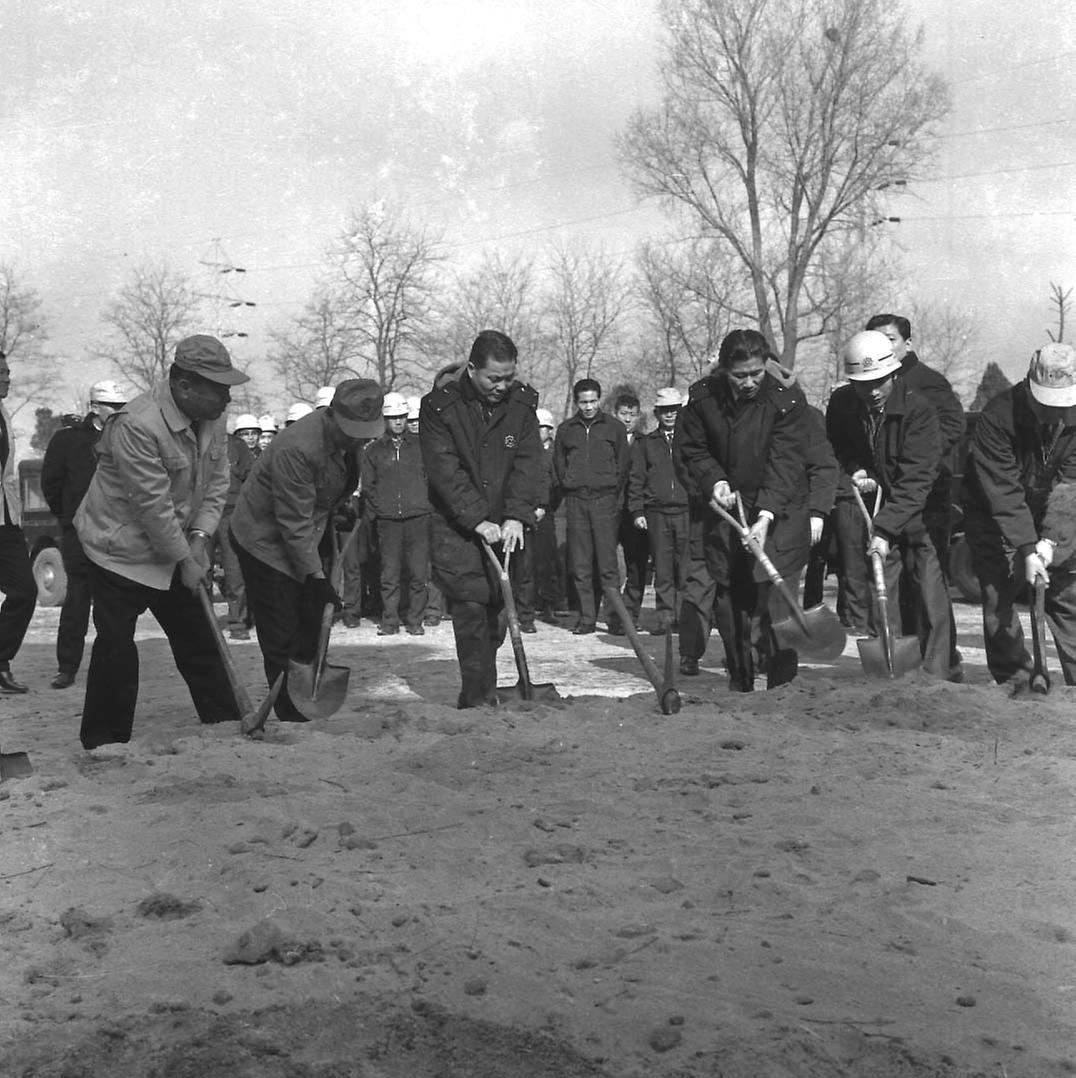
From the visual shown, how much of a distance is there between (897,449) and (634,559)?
5.41 metres

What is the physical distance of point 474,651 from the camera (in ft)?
25.1

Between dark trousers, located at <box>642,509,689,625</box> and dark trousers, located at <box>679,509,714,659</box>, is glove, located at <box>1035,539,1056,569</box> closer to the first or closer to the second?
dark trousers, located at <box>679,509,714,659</box>

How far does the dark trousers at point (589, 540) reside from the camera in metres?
13.3

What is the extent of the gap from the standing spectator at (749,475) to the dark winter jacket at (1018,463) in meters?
0.94

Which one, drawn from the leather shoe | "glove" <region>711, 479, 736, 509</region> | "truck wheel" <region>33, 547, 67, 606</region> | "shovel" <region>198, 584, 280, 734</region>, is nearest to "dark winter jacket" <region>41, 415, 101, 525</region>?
the leather shoe

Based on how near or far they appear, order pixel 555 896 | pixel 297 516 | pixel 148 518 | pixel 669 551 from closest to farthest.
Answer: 1. pixel 555 896
2. pixel 148 518
3. pixel 297 516
4. pixel 669 551

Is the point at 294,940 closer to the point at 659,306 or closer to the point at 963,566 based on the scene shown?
the point at 963,566

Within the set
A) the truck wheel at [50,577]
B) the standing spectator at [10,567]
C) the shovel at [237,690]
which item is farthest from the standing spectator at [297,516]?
the truck wheel at [50,577]

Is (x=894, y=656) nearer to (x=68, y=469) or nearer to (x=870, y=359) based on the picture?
(x=870, y=359)

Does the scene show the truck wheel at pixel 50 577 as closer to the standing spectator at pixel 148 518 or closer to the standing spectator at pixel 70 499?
the standing spectator at pixel 70 499

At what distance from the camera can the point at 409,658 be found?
1134cm

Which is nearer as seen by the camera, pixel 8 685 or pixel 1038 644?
pixel 1038 644

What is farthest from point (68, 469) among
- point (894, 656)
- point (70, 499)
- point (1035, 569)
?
point (1035, 569)

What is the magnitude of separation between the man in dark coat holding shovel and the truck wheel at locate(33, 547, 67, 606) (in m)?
11.7
